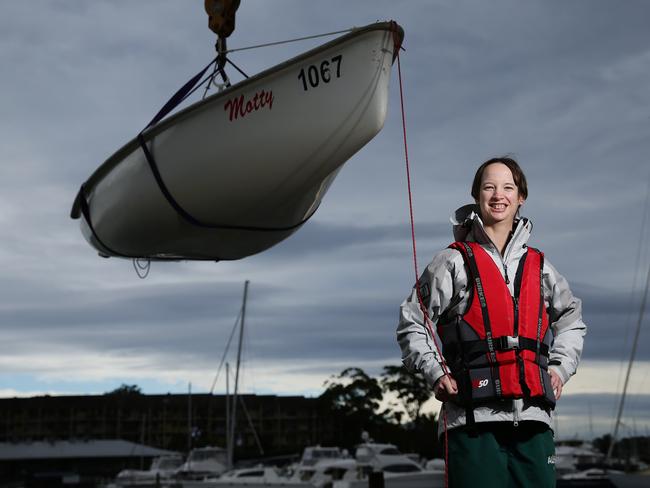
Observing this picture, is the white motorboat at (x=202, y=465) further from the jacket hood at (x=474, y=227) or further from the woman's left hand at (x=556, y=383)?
the woman's left hand at (x=556, y=383)

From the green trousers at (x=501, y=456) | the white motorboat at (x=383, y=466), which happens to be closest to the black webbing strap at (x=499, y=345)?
the green trousers at (x=501, y=456)

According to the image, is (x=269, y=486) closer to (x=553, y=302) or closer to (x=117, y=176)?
(x=117, y=176)

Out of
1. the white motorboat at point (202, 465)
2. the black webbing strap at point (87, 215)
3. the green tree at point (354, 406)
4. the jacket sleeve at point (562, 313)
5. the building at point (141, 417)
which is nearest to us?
the jacket sleeve at point (562, 313)

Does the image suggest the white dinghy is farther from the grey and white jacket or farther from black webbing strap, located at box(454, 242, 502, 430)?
black webbing strap, located at box(454, 242, 502, 430)

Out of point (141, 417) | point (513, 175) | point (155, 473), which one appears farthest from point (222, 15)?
point (141, 417)

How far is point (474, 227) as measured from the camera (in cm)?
292

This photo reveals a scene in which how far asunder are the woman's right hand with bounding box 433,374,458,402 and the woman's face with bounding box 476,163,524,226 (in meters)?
0.58

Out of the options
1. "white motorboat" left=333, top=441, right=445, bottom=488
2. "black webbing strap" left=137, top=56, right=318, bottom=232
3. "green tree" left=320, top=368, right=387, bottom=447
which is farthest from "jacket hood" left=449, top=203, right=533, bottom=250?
"green tree" left=320, top=368, right=387, bottom=447

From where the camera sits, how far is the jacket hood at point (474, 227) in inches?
114

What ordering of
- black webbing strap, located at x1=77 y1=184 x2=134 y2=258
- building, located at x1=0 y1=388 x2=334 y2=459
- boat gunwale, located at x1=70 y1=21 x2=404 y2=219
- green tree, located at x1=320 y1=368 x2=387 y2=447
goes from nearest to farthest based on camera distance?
boat gunwale, located at x1=70 y1=21 x2=404 y2=219
black webbing strap, located at x1=77 y1=184 x2=134 y2=258
green tree, located at x1=320 y1=368 x2=387 y2=447
building, located at x1=0 y1=388 x2=334 y2=459

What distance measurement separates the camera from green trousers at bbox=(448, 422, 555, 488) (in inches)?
104

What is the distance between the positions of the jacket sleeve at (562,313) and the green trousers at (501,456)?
12.1 inches

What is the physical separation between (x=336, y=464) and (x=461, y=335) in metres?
22.4

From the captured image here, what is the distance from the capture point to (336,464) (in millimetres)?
24391
